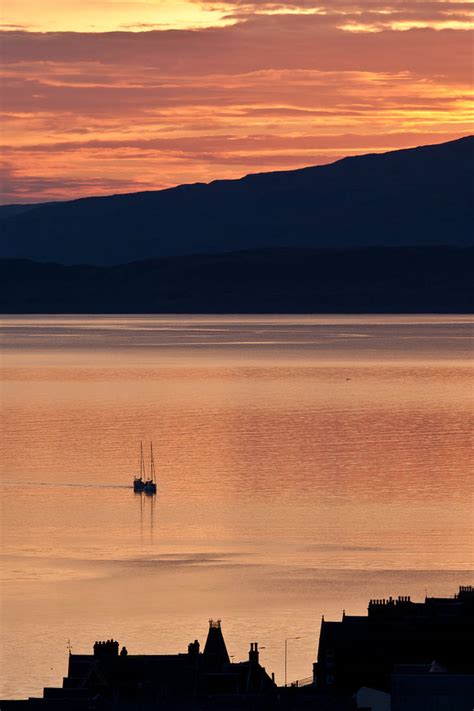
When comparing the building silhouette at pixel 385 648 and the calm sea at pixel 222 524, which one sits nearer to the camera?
the building silhouette at pixel 385 648

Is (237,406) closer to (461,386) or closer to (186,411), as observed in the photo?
(186,411)

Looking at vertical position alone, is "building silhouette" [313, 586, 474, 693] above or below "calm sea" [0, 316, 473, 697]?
below

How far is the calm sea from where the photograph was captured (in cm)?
5216

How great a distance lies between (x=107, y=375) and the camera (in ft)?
643

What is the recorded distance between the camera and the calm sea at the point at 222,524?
2053 inches

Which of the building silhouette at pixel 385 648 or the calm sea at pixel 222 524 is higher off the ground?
the calm sea at pixel 222 524

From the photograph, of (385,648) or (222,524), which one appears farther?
(222,524)

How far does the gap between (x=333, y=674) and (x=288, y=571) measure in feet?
80.9

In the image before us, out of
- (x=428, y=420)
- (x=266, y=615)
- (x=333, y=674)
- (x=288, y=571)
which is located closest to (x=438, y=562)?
(x=288, y=571)

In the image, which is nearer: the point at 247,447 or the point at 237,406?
the point at 247,447

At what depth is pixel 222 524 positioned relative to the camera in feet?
243

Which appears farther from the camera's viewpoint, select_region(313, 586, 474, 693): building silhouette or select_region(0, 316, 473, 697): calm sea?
select_region(0, 316, 473, 697): calm sea

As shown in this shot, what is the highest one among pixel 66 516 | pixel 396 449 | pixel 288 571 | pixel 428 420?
pixel 428 420

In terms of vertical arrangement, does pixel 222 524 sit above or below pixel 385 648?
above
